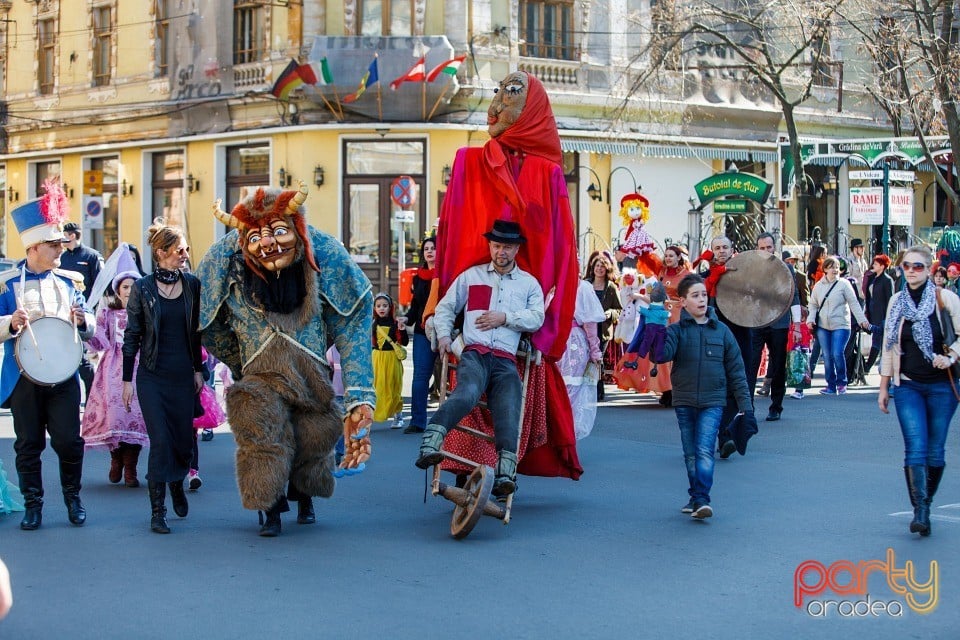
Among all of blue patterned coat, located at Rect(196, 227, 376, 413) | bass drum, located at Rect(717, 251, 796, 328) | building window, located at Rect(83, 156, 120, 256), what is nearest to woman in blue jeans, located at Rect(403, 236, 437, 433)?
bass drum, located at Rect(717, 251, 796, 328)

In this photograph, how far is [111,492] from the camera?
379 inches

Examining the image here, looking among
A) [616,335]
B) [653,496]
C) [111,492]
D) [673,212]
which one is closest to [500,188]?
[653,496]

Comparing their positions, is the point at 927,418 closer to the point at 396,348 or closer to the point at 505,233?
the point at 505,233

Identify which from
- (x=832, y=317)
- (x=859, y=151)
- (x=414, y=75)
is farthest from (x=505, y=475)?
(x=414, y=75)

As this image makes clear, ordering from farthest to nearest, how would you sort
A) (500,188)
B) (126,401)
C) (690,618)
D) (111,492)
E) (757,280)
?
(757,280), (111,492), (500,188), (126,401), (690,618)

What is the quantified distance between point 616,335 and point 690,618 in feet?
33.5

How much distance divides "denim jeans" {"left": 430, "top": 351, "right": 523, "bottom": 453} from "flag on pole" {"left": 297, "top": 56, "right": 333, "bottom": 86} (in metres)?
21.4

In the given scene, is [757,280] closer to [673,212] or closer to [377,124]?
[377,124]

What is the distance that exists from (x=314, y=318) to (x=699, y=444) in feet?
8.21

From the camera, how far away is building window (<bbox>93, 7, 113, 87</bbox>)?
34875mm

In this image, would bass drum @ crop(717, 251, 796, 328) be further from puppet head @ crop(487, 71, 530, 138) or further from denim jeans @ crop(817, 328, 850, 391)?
denim jeans @ crop(817, 328, 850, 391)

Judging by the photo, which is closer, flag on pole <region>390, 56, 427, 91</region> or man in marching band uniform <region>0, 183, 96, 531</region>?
man in marching band uniform <region>0, 183, 96, 531</region>

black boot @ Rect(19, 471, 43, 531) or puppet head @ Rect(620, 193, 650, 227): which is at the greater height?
puppet head @ Rect(620, 193, 650, 227)

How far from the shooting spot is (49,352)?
808 centimetres
